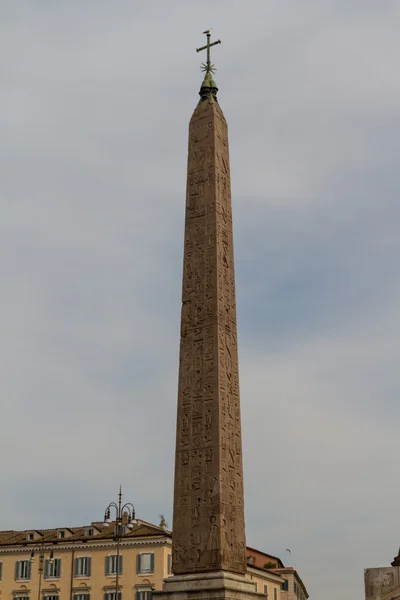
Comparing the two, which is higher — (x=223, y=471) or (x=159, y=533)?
(x=159, y=533)

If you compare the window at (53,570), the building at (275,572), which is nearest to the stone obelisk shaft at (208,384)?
the window at (53,570)

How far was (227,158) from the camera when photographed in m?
19.0

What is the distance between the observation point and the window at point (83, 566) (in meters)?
46.8

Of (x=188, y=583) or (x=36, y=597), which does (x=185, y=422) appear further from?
A: (x=36, y=597)

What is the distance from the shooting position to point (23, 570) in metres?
48.1

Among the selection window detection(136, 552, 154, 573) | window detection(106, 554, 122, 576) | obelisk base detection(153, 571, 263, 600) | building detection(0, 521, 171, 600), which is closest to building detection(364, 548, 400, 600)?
building detection(0, 521, 171, 600)

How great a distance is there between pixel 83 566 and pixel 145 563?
3551 mm

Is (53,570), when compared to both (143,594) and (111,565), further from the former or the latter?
(143,594)

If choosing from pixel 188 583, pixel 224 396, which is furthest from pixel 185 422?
pixel 188 583

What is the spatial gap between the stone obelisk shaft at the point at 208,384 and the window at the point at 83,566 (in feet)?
105

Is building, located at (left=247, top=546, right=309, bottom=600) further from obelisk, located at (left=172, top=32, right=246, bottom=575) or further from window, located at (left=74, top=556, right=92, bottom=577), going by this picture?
obelisk, located at (left=172, top=32, right=246, bottom=575)

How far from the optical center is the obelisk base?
15344 mm

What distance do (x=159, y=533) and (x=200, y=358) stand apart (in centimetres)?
3070

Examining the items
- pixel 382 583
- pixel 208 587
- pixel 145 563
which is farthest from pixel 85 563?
pixel 208 587
